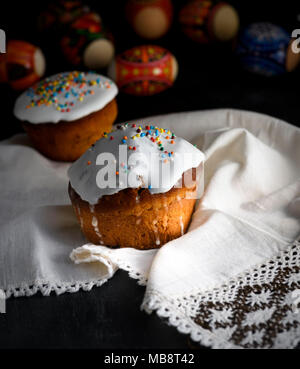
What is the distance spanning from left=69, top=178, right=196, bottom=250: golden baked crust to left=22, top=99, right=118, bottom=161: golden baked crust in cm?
39

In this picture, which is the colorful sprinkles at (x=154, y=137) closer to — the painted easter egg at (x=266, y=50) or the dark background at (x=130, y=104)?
the dark background at (x=130, y=104)

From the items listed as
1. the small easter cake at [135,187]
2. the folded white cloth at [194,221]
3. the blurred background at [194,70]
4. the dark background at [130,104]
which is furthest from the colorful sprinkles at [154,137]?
the blurred background at [194,70]

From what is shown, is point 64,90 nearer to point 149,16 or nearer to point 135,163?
point 135,163

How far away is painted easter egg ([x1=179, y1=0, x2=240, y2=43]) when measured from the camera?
2256 millimetres

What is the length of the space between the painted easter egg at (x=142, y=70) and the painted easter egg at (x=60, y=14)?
1.07ft

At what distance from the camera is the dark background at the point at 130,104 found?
1076 millimetres

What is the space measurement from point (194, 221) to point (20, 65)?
3.79 ft

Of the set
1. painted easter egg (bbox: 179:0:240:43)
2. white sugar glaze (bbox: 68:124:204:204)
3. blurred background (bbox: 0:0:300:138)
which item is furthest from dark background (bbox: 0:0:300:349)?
white sugar glaze (bbox: 68:124:204:204)

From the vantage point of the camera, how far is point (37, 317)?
1.14 metres

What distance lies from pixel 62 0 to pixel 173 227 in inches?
54.5

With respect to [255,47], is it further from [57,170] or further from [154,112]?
[57,170]

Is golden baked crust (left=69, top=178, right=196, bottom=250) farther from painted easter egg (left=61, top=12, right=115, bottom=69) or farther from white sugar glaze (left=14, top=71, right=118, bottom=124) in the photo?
painted easter egg (left=61, top=12, right=115, bottom=69)

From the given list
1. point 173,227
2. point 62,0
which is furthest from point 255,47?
point 173,227

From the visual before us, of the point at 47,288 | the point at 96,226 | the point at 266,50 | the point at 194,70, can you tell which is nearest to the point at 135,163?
the point at 96,226
